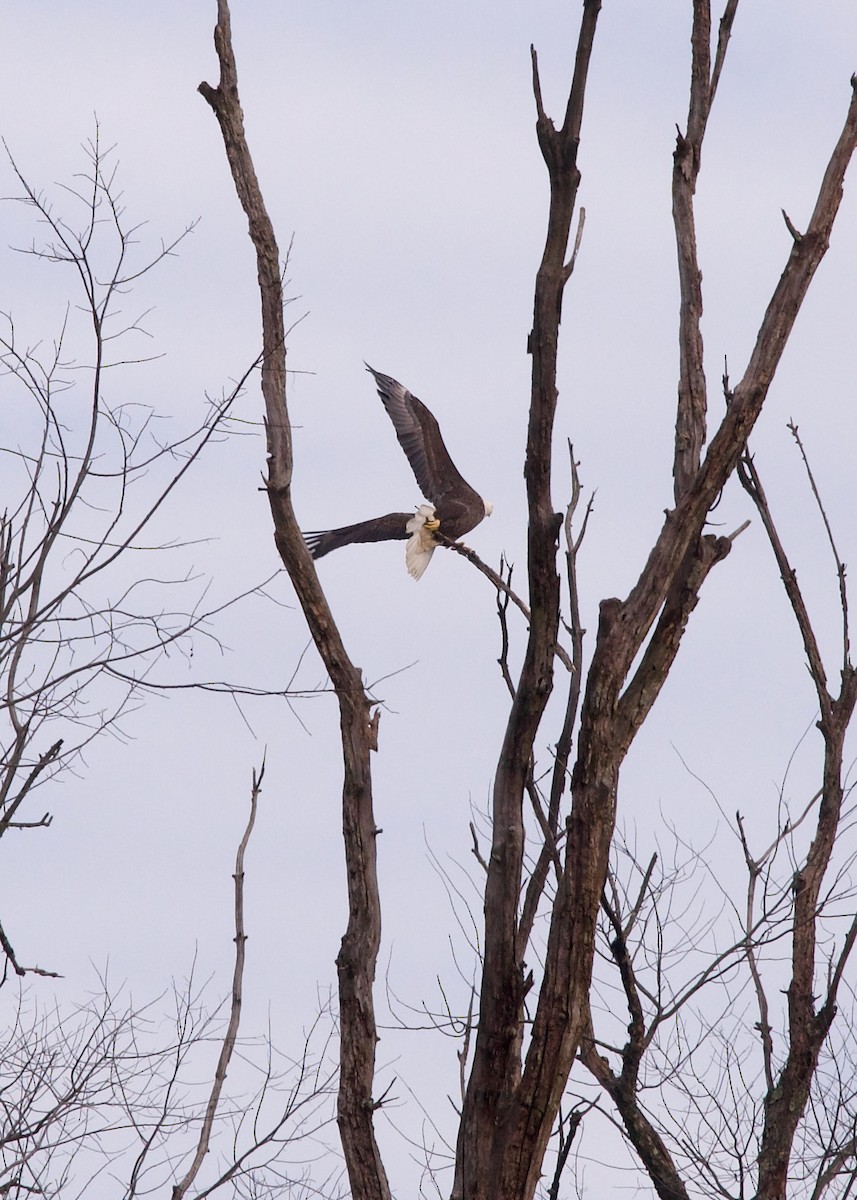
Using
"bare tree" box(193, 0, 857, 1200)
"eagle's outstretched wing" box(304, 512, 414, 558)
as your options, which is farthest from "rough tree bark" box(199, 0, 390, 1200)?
"eagle's outstretched wing" box(304, 512, 414, 558)

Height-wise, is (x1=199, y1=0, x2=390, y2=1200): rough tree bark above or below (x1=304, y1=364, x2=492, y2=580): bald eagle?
below

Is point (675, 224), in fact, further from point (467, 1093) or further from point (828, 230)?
point (467, 1093)

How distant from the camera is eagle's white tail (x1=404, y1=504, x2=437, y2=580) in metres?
9.06

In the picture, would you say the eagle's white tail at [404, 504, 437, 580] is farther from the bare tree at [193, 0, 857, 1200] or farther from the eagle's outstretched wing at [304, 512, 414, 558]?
the bare tree at [193, 0, 857, 1200]

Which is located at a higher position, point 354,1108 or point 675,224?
point 675,224

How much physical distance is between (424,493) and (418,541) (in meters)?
0.64

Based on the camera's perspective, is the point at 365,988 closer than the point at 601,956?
Yes

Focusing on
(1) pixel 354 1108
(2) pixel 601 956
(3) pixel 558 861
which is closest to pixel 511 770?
(3) pixel 558 861

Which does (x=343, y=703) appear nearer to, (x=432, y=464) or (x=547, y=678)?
(x=547, y=678)

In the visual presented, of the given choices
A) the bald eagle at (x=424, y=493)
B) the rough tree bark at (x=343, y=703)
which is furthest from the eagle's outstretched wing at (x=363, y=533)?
the rough tree bark at (x=343, y=703)

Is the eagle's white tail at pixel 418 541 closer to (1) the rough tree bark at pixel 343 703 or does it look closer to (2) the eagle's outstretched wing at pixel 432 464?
(2) the eagle's outstretched wing at pixel 432 464

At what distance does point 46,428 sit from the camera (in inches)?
172

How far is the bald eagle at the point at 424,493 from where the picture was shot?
9.09 meters

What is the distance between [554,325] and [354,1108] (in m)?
2.35
